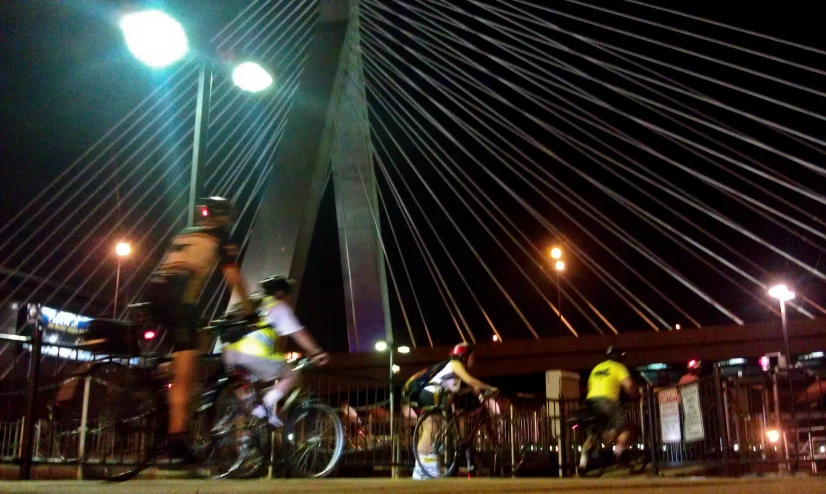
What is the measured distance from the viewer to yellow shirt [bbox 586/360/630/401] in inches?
352

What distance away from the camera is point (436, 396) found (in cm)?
864

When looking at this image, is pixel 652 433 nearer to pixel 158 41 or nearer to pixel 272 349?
pixel 272 349

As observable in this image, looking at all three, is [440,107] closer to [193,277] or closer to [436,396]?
[436,396]

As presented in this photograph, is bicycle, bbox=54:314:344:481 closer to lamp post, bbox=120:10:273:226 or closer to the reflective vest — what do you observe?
the reflective vest

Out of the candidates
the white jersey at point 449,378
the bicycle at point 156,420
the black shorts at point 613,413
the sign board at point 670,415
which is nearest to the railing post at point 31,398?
the bicycle at point 156,420

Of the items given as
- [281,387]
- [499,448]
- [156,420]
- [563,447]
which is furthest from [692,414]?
[156,420]

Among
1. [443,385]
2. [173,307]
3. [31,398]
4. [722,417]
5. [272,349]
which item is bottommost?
[722,417]

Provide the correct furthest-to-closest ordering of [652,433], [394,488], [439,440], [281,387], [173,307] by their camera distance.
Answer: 1. [652,433]
2. [439,440]
3. [281,387]
4. [173,307]
5. [394,488]

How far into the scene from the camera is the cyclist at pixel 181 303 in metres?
4.78

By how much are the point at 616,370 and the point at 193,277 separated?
5584mm

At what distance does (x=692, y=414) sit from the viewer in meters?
9.23

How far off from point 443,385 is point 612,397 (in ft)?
6.36

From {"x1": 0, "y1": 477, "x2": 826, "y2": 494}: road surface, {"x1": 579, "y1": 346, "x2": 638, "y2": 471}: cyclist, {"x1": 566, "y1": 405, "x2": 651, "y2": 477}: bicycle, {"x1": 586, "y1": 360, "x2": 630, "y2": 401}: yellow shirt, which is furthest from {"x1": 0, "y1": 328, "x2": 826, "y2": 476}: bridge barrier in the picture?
{"x1": 0, "y1": 477, "x2": 826, "y2": 494}: road surface

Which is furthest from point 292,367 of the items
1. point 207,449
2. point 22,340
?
point 22,340
